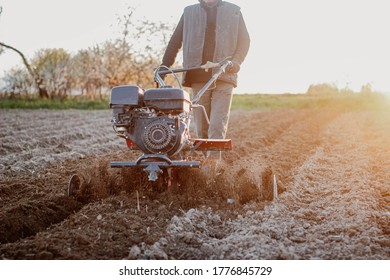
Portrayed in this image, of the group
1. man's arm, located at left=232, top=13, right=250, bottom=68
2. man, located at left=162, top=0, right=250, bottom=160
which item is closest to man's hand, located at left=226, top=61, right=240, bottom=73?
man, located at left=162, top=0, right=250, bottom=160

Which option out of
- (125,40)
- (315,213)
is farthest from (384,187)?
(125,40)

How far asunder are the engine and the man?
111 centimetres

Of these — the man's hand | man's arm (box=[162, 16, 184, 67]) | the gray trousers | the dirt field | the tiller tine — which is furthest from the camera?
man's arm (box=[162, 16, 184, 67])

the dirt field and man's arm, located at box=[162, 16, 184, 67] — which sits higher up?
man's arm, located at box=[162, 16, 184, 67]

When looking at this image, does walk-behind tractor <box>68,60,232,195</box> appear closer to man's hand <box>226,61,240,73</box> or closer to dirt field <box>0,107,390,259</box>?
dirt field <box>0,107,390,259</box>

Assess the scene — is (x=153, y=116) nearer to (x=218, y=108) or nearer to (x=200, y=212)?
(x=200, y=212)

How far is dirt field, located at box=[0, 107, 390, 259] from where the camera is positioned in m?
3.56

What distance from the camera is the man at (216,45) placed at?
5746 mm

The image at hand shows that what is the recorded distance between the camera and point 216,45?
579cm

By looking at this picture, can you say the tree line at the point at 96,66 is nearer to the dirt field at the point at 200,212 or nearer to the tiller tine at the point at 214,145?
the dirt field at the point at 200,212

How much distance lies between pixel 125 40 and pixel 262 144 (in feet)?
44.3
